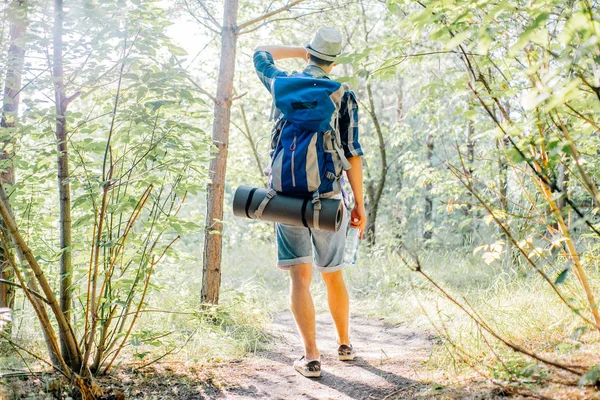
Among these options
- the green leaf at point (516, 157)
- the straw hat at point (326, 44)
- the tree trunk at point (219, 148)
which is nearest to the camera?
the green leaf at point (516, 157)

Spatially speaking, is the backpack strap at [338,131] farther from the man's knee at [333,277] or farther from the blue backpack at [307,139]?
the man's knee at [333,277]

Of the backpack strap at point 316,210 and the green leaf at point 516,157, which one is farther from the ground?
the green leaf at point 516,157

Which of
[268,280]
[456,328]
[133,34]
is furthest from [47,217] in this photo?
[268,280]

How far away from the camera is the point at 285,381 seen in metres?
2.98

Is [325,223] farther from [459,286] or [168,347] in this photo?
[459,286]

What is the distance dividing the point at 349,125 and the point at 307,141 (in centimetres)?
39

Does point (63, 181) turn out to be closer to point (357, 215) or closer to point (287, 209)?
point (287, 209)

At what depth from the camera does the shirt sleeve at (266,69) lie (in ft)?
9.38

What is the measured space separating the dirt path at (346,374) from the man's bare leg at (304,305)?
23 centimetres

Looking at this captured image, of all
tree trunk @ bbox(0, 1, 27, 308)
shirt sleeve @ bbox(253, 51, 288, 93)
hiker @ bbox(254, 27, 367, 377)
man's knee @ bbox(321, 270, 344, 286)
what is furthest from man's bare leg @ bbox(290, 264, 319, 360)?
tree trunk @ bbox(0, 1, 27, 308)

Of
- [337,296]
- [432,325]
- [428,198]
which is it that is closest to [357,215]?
[337,296]

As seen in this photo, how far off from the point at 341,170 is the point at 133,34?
133cm

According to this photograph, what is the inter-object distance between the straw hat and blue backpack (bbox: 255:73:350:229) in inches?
6.8

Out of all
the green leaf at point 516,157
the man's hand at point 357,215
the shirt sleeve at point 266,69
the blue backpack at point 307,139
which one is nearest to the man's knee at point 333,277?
the man's hand at point 357,215
